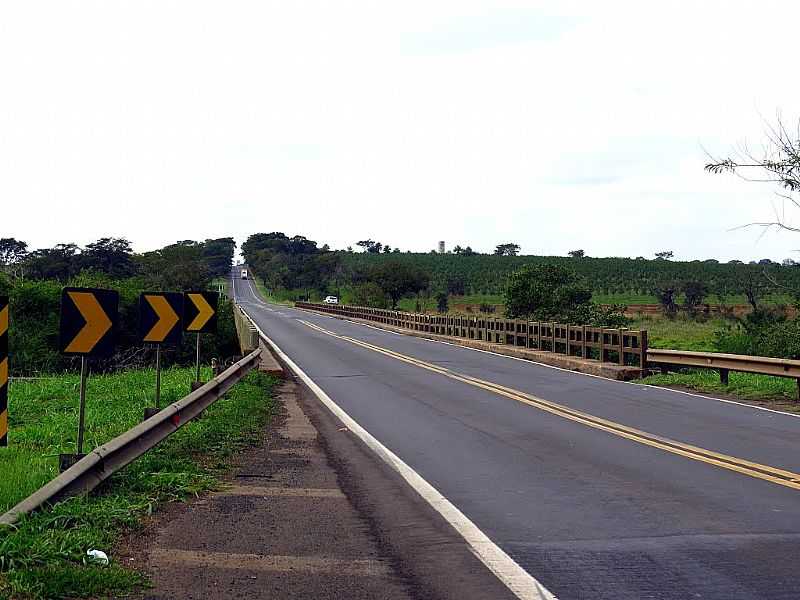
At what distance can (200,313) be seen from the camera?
46.8ft

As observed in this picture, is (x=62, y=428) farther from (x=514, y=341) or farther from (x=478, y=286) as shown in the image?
(x=478, y=286)

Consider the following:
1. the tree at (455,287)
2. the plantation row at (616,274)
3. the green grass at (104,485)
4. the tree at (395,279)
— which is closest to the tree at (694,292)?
the plantation row at (616,274)

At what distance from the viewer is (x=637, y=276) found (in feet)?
458

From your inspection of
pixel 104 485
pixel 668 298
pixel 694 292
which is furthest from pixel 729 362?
pixel 694 292

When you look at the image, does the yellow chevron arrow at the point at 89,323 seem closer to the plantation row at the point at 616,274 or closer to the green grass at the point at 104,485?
the green grass at the point at 104,485

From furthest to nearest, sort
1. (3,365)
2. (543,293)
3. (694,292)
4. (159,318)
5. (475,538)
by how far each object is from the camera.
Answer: (694,292), (543,293), (159,318), (475,538), (3,365)

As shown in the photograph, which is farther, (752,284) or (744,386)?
(752,284)

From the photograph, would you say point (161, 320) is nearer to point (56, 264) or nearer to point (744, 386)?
point (744, 386)

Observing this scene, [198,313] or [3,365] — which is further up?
[198,313]

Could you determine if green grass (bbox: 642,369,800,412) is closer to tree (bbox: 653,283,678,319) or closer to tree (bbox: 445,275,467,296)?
tree (bbox: 653,283,678,319)

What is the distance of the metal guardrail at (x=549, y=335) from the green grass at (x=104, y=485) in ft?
34.4

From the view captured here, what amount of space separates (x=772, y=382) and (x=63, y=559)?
16.8m

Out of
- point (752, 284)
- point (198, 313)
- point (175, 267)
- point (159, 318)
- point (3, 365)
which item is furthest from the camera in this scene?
point (175, 267)

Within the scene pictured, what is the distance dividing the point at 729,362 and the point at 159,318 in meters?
12.1
